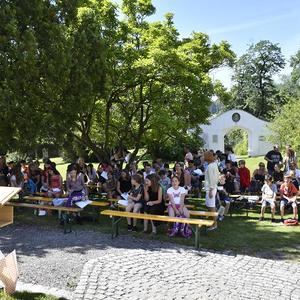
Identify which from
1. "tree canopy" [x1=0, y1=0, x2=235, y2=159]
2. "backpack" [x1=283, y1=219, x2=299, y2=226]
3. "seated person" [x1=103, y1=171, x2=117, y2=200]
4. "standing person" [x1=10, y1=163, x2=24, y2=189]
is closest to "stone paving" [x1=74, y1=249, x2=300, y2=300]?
"backpack" [x1=283, y1=219, x2=299, y2=226]

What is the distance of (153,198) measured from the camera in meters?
10.5

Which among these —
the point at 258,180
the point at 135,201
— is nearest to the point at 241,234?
the point at 135,201

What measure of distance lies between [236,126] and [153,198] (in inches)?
1326

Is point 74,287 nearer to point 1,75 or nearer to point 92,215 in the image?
point 92,215

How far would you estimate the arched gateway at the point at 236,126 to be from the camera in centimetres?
4216

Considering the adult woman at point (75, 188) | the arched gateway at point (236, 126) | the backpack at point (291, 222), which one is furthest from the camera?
the arched gateway at point (236, 126)

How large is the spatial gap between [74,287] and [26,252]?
231cm

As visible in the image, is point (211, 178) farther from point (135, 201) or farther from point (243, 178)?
point (243, 178)

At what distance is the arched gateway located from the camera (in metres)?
42.2

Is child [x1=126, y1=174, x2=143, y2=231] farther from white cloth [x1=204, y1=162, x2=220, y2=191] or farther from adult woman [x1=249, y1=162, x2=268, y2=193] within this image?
adult woman [x1=249, y1=162, x2=268, y2=193]

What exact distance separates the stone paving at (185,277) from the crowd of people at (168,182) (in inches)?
90.2

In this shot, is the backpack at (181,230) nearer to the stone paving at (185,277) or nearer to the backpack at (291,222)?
the stone paving at (185,277)

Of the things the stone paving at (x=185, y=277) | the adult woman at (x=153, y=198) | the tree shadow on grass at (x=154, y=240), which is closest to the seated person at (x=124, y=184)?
the tree shadow on grass at (x=154, y=240)

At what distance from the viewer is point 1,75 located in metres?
12.0
